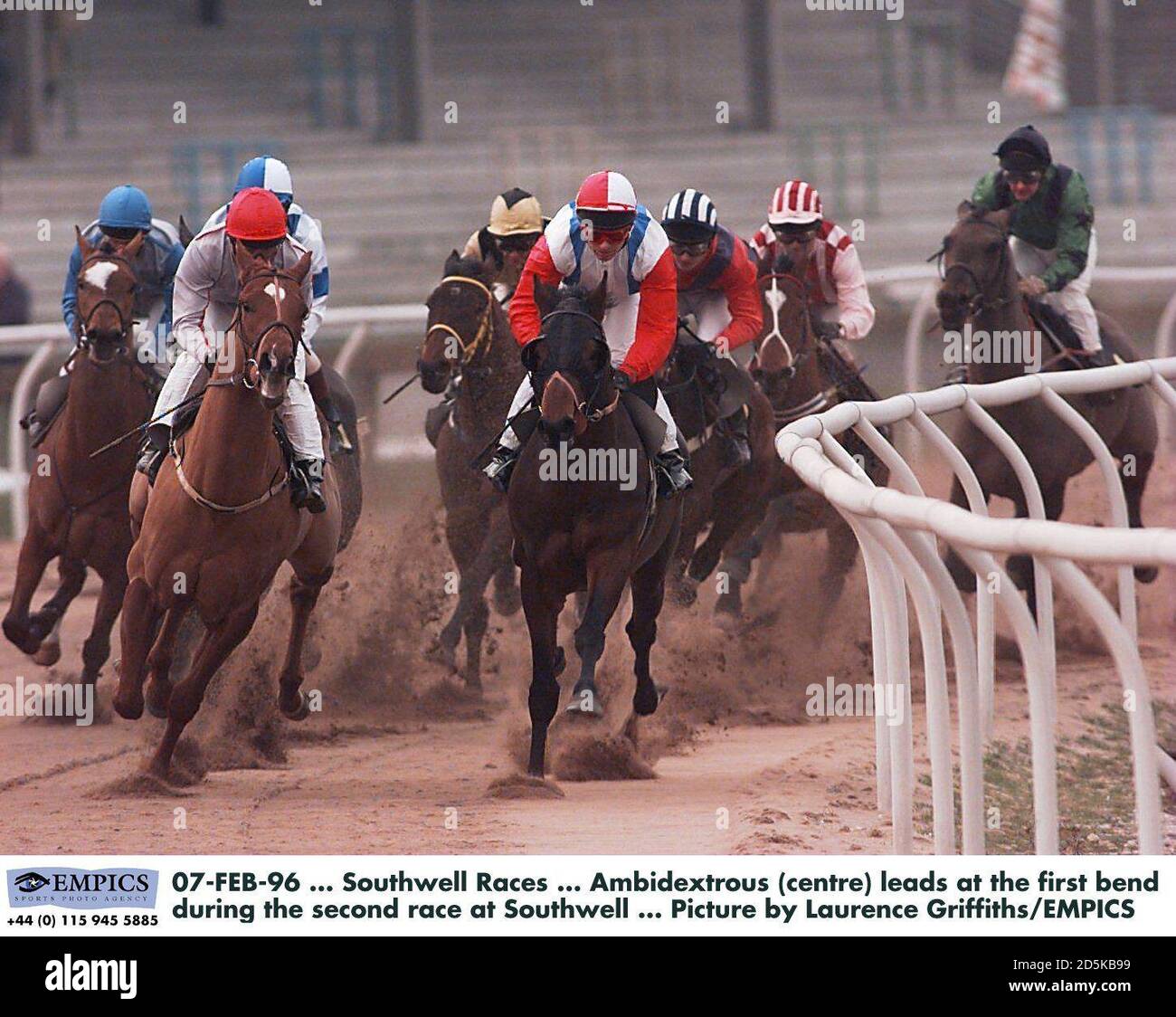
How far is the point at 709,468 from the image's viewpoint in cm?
781

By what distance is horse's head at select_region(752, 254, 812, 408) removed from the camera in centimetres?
839

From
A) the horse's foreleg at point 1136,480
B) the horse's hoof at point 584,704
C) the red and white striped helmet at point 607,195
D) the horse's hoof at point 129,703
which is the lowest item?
the horse's hoof at point 584,704

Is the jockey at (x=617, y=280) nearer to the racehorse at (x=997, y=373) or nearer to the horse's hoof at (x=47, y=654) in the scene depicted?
the racehorse at (x=997, y=373)

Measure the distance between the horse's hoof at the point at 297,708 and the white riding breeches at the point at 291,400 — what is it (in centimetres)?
110

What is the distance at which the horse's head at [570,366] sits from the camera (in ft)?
19.4

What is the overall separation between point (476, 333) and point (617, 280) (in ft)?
4.08

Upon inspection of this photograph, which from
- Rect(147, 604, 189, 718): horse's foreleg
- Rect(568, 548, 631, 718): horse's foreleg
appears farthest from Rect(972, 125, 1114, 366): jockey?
Rect(147, 604, 189, 718): horse's foreleg

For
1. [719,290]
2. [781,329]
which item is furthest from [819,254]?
[719,290]

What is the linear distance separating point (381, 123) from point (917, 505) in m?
16.3

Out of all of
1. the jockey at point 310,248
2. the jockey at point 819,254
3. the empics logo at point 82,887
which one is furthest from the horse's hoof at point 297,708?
the empics logo at point 82,887

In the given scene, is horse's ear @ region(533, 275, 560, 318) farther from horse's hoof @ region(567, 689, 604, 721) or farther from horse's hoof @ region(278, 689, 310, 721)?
horse's hoof @ region(278, 689, 310, 721)

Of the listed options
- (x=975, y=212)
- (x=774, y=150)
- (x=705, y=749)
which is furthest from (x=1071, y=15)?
(x=705, y=749)

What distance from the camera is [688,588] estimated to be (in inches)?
319
